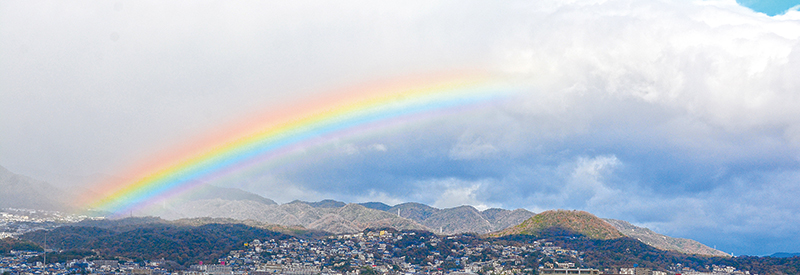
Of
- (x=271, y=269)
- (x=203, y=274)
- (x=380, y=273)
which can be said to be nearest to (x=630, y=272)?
(x=380, y=273)

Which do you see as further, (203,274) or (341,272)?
(341,272)

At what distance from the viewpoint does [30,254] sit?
631 ft

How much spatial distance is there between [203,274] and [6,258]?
4850cm

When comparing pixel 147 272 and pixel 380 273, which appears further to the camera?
pixel 380 273

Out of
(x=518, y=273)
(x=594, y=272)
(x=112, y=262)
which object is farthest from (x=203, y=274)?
(x=594, y=272)

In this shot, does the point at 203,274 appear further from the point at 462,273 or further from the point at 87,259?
the point at 462,273

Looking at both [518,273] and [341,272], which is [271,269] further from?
[518,273]

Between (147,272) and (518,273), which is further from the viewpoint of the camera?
(518,273)

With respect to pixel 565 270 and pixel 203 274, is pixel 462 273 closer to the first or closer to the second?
pixel 565 270

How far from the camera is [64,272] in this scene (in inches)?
6727

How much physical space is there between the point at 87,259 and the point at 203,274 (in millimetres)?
31462

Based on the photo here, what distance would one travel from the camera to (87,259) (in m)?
185

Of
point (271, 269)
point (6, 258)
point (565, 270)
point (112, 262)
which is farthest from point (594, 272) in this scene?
point (6, 258)

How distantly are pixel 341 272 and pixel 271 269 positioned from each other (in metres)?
17.9
